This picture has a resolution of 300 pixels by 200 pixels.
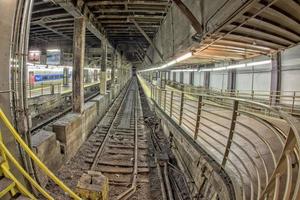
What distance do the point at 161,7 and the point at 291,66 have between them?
24.5 ft

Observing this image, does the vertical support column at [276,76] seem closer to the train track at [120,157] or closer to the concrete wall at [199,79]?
the train track at [120,157]

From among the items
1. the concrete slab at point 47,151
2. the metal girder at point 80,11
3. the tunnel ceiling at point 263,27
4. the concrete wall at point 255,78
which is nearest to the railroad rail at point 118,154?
the concrete slab at point 47,151

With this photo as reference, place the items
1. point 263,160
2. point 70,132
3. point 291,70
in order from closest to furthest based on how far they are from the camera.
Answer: point 263,160 → point 70,132 → point 291,70

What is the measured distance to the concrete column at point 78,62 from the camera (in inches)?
324

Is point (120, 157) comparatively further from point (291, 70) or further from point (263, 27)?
point (291, 70)

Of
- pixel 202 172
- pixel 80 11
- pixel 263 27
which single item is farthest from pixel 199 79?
pixel 202 172

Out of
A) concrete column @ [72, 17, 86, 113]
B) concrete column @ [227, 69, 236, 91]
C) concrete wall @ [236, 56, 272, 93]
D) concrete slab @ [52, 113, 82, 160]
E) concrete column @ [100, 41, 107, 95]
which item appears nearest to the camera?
concrete slab @ [52, 113, 82, 160]

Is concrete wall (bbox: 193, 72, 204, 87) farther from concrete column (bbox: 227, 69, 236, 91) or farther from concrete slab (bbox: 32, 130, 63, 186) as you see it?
concrete slab (bbox: 32, 130, 63, 186)

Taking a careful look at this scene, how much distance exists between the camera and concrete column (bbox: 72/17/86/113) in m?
8.23

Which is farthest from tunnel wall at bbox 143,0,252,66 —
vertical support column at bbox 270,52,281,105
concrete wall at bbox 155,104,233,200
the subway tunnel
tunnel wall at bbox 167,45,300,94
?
vertical support column at bbox 270,52,281,105

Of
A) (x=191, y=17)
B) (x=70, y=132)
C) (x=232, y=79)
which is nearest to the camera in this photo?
(x=191, y=17)

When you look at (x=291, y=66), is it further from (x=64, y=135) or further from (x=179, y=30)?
(x=64, y=135)

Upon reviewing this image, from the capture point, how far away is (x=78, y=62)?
8.31 metres

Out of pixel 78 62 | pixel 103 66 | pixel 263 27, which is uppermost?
pixel 263 27
